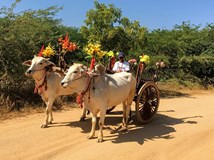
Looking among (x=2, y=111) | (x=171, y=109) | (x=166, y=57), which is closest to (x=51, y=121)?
(x=2, y=111)

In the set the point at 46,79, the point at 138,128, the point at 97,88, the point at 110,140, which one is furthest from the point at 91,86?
the point at 138,128

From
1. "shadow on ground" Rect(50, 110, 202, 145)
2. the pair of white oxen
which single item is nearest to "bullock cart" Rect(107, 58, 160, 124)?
"shadow on ground" Rect(50, 110, 202, 145)

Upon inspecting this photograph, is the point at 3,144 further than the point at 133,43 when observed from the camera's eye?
No

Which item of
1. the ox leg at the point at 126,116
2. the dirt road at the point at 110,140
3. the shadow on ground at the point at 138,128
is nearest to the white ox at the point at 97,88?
the ox leg at the point at 126,116

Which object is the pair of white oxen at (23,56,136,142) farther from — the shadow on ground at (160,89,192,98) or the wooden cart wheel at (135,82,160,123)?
the shadow on ground at (160,89,192,98)

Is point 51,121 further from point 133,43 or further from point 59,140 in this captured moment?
point 133,43

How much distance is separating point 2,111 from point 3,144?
9.31 ft

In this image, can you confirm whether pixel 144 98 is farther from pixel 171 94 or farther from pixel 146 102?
pixel 171 94

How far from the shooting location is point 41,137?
7.20m

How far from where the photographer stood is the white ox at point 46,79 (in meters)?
7.86

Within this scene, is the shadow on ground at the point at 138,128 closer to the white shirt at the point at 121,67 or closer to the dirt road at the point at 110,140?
the dirt road at the point at 110,140

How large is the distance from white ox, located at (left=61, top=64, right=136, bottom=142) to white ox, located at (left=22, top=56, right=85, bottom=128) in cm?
106

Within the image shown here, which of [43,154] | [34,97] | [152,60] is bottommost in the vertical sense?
[43,154]

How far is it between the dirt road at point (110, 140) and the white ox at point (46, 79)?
609 millimetres
